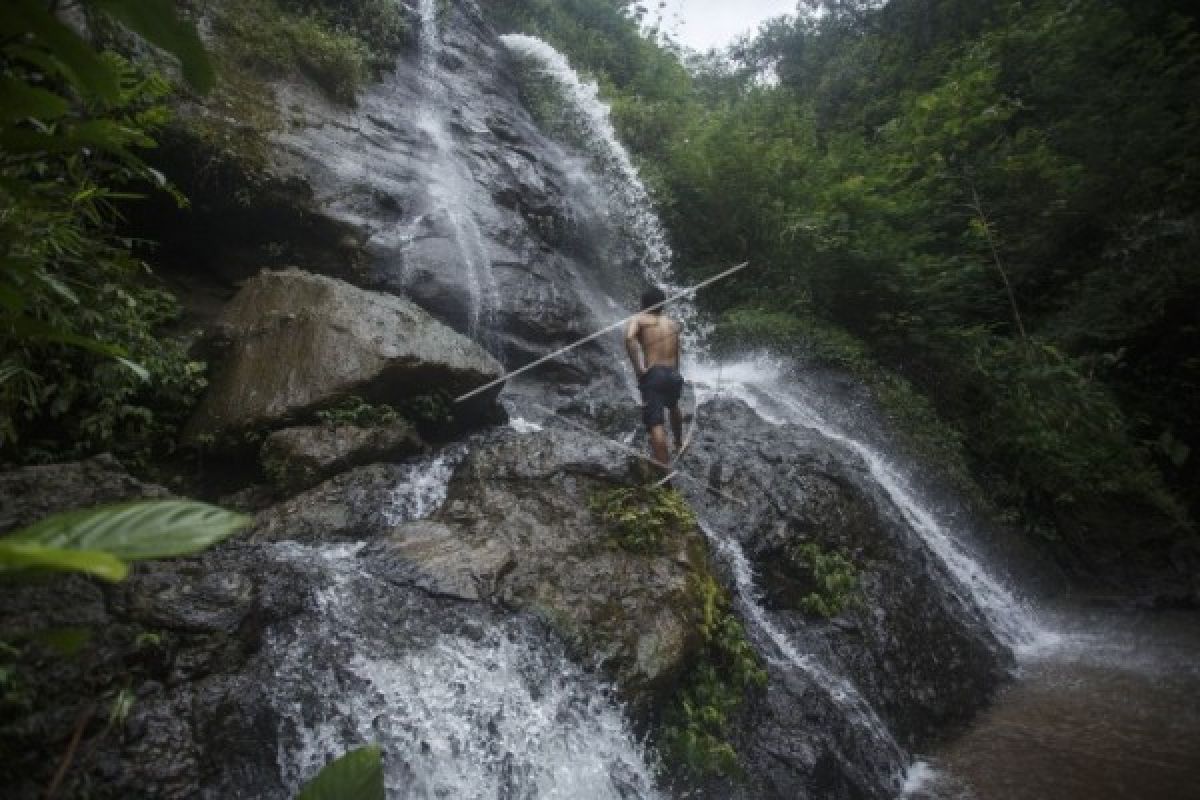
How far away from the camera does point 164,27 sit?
1.31 meters

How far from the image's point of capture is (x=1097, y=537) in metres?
7.36

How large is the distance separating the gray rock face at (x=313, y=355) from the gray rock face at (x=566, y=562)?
4.09 feet

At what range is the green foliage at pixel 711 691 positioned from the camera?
150 inches

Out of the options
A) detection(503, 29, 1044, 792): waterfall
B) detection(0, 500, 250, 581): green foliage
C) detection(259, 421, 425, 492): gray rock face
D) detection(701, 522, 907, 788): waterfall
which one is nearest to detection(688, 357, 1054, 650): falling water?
detection(503, 29, 1044, 792): waterfall

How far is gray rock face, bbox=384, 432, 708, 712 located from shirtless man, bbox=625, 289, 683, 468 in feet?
2.63

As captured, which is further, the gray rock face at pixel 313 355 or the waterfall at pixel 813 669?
the gray rock face at pixel 313 355

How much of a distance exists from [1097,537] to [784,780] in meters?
5.90

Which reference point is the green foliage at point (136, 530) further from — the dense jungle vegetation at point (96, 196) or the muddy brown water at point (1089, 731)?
the muddy brown water at point (1089, 731)

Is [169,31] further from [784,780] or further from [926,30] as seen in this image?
→ [926,30]

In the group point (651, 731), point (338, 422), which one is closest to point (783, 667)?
point (651, 731)

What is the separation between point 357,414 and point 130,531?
16.1ft

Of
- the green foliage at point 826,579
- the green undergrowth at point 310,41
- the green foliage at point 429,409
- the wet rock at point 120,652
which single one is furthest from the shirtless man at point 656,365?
the green undergrowth at point 310,41

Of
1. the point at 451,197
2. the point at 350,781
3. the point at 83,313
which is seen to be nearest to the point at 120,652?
the point at 350,781

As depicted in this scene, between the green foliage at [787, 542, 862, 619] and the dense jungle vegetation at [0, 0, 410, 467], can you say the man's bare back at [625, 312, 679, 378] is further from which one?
the dense jungle vegetation at [0, 0, 410, 467]
